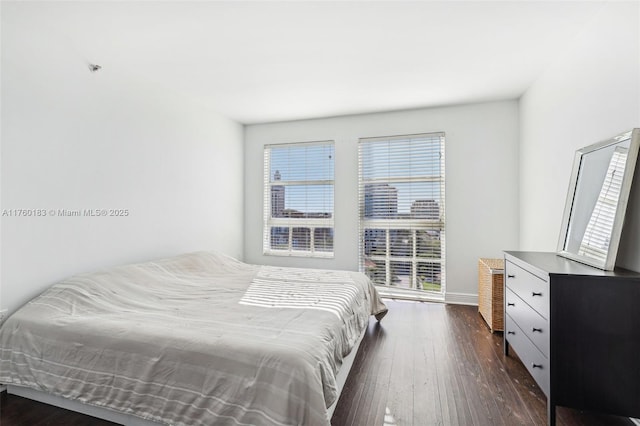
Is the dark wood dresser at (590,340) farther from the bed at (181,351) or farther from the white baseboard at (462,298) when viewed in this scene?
the white baseboard at (462,298)

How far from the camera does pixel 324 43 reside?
7.87 feet

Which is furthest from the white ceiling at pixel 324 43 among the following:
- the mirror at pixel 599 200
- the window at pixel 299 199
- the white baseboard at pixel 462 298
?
the white baseboard at pixel 462 298

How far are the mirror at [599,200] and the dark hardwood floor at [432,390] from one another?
907 mm

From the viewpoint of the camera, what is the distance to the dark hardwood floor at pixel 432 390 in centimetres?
168

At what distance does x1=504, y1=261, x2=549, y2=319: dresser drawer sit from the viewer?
1.64m

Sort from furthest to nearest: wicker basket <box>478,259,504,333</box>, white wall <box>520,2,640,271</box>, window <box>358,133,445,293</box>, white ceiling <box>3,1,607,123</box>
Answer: window <box>358,133,445,293</box>, wicker basket <box>478,259,504,333</box>, white ceiling <box>3,1,607,123</box>, white wall <box>520,2,640,271</box>

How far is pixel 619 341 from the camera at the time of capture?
1.48 meters

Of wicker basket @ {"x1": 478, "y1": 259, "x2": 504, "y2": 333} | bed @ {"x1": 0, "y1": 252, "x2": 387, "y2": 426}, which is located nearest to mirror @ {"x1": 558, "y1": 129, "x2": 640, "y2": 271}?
wicker basket @ {"x1": 478, "y1": 259, "x2": 504, "y2": 333}

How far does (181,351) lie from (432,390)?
156cm

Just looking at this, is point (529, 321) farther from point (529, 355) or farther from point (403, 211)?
point (403, 211)

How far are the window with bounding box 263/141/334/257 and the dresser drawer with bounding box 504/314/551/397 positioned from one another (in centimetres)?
249

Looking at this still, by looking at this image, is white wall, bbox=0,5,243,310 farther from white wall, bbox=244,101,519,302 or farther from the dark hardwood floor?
white wall, bbox=244,101,519,302

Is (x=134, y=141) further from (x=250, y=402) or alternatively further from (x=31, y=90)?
(x=250, y=402)

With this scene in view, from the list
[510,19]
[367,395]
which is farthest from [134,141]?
[510,19]
